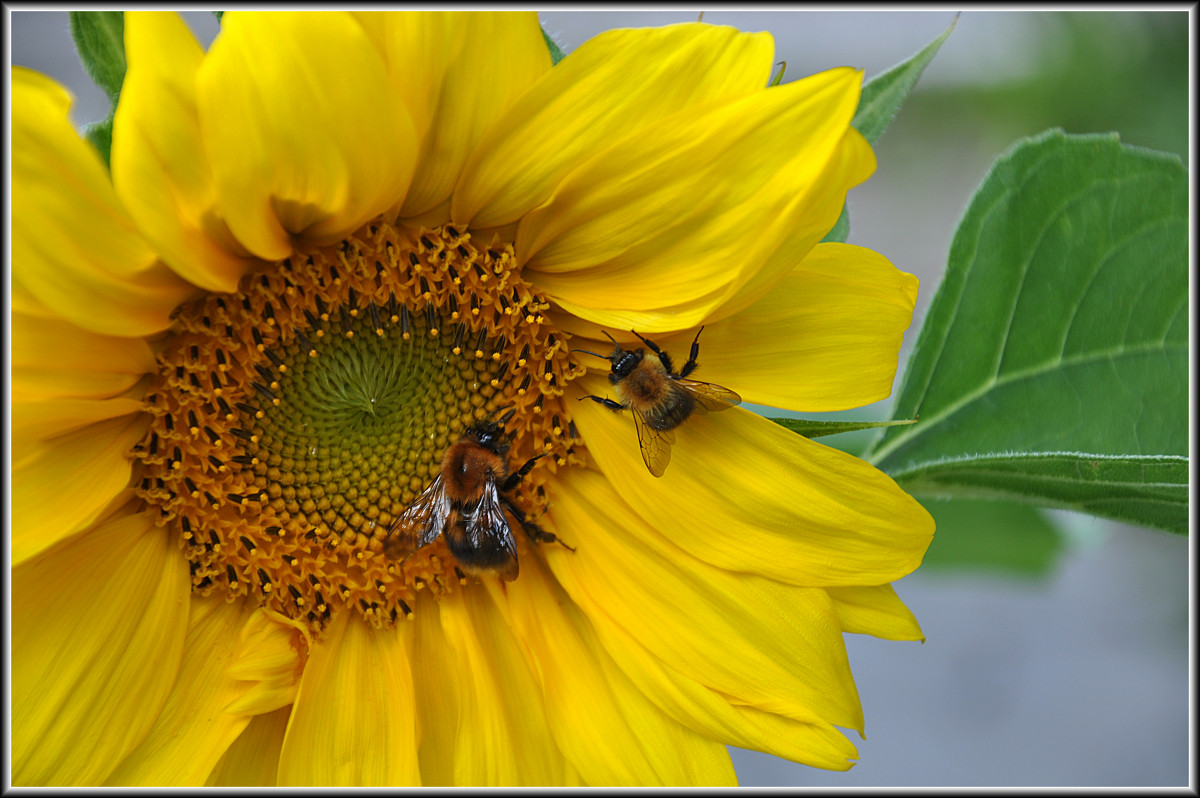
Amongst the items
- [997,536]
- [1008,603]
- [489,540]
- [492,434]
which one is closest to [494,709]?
[489,540]

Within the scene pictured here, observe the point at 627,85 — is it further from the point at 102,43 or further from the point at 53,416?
the point at 53,416

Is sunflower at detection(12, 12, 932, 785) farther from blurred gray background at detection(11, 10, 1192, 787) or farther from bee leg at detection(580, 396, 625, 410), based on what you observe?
blurred gray background at detection(11, 10, 1192, 787)

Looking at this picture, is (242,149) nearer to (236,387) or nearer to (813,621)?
(236,387)

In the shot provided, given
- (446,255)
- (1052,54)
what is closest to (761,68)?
(446,255)

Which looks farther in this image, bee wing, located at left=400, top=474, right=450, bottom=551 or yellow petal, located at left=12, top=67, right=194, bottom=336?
bee wing, located at left=400, top=474, right=450, bottom=551

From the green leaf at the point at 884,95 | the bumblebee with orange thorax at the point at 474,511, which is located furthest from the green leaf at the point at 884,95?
the bumblebee with orange thorax at the point at 474,511

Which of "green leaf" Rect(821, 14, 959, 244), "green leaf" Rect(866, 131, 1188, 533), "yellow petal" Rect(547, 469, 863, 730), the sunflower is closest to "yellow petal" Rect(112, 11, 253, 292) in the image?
the sunflower

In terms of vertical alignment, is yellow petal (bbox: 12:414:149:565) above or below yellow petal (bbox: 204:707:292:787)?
above
